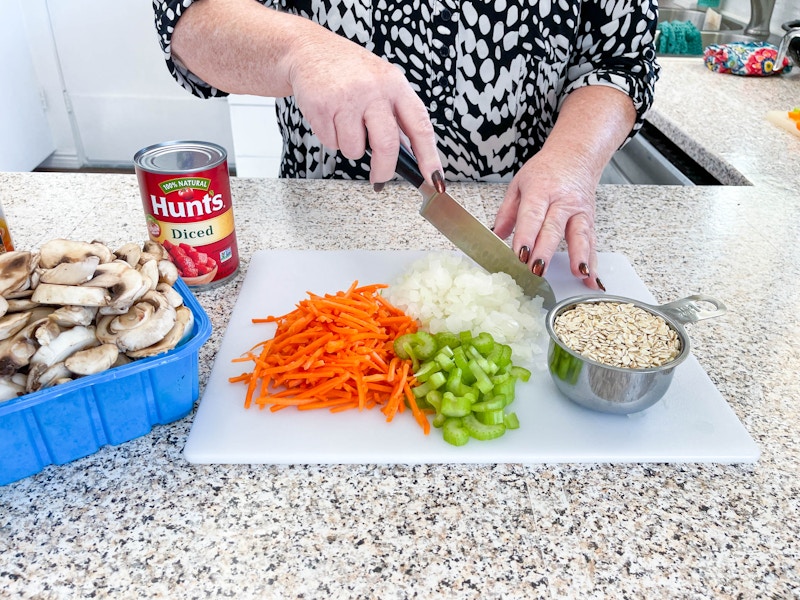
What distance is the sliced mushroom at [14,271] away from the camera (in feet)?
2.52

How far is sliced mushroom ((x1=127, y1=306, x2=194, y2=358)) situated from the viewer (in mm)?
797

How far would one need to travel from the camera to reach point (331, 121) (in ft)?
3.35

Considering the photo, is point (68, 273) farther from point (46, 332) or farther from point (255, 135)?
point (255, 135)

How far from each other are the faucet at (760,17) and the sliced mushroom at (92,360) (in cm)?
328

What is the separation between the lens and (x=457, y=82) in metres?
1.47

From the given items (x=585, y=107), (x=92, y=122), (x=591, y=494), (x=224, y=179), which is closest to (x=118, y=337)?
(x=224, y=179)

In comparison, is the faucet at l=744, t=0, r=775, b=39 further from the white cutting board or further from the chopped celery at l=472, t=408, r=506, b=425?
the chopped celery at l=472, t=408, r=506, b=425

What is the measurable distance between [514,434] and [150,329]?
492 millimetres

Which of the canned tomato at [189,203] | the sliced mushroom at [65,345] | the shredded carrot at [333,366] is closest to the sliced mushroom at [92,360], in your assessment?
the sliced mushroom at [65,345]

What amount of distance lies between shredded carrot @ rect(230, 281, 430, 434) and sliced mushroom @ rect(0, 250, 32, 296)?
0.32 meters

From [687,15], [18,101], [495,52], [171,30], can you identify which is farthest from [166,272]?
[18,101]

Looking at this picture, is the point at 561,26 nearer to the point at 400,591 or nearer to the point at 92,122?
the point at 400,591

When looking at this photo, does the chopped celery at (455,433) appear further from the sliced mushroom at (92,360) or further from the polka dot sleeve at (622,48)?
the polka dot sleeve at (622,48)

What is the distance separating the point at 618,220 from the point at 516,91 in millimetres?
382
